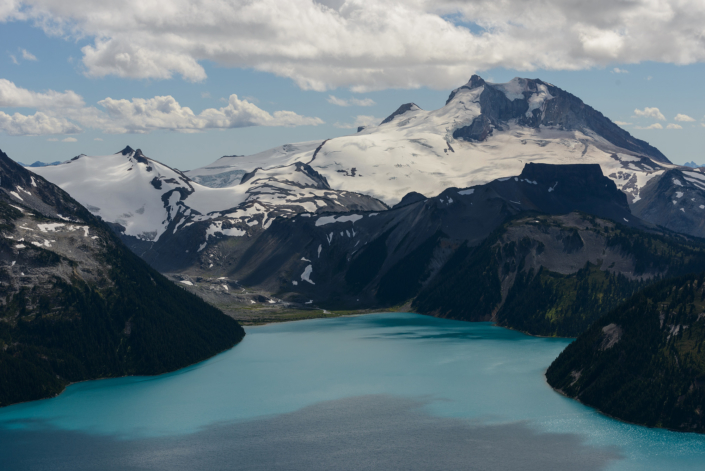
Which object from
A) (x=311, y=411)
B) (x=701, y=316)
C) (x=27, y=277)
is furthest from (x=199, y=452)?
(x=701, y=316)

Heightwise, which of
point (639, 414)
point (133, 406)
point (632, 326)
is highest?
point (632, 326)

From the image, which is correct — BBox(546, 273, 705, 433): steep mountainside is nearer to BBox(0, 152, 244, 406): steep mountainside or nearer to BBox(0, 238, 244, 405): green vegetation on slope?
BBox(0, 238, 244, 405): green vegetation on slope

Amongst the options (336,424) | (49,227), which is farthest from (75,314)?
(336,424)

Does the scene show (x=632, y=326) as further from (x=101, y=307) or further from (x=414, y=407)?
(x=101, y=307)

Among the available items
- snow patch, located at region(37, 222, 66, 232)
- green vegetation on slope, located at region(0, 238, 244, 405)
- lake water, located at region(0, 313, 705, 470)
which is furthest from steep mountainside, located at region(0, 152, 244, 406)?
lake water, located at region(0, 313, 705, 470)

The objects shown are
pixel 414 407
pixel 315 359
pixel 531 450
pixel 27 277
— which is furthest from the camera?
pixel 315 359
